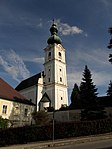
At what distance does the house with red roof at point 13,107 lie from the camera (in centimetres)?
3706

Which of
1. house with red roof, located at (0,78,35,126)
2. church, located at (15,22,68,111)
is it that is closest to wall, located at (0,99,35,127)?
house with red roof, located at (0,78,35,126)

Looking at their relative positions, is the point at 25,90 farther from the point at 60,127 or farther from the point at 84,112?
the point at 60,127

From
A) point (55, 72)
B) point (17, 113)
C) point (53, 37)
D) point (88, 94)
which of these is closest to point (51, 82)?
point (55, 72)

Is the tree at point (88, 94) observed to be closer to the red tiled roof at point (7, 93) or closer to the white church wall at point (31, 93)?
the red tiled roof at point (7, 93)

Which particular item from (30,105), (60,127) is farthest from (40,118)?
(60,127)

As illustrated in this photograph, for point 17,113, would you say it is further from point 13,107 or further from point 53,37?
point 53,37

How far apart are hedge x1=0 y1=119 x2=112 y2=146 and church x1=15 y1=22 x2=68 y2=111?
94.9ft

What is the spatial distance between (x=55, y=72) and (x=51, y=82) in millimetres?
3265

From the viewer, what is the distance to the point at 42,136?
76.3ft

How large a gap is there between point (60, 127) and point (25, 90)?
132 feet

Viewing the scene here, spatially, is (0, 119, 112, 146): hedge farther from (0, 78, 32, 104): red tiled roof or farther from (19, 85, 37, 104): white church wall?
(19, 85, 37, 104): white church wall

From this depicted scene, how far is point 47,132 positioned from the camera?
2334 centimetres

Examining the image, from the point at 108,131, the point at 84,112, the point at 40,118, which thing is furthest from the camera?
the point at 40,118

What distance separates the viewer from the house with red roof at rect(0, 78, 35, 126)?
122 ft
